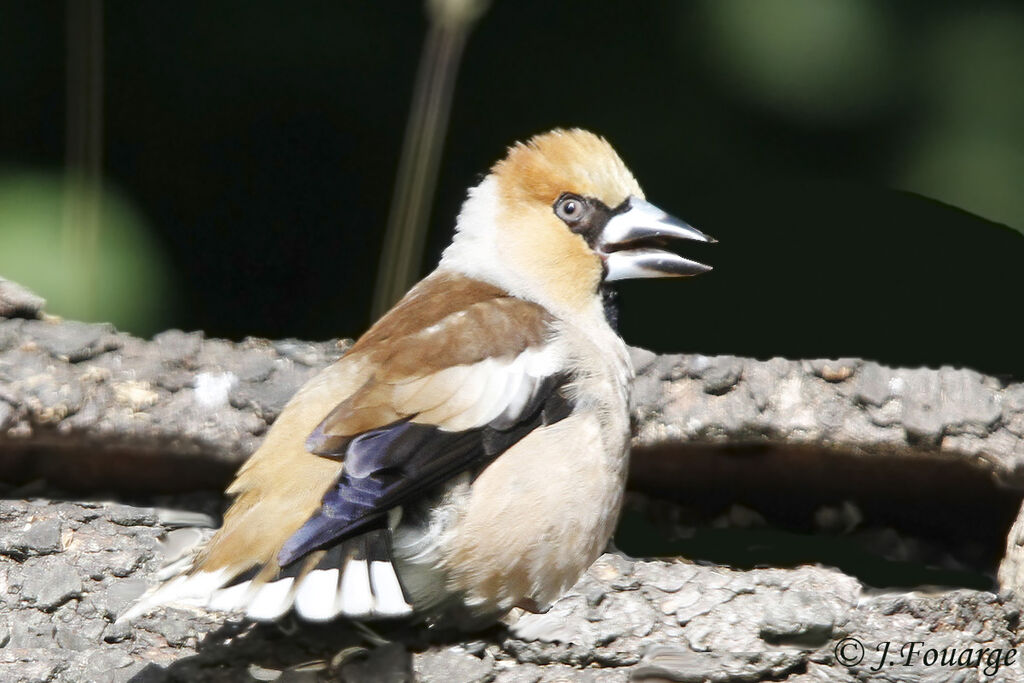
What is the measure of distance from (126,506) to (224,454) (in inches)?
8.7

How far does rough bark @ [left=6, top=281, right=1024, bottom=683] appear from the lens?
2.00m

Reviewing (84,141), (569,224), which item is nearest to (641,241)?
(569,224)

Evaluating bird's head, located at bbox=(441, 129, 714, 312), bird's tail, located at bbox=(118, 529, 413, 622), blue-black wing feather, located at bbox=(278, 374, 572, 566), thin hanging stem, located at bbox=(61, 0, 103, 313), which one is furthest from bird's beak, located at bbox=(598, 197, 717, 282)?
thin hanging stem, located at bbox=(61, 0, 103, 313)

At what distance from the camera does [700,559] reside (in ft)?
7.54

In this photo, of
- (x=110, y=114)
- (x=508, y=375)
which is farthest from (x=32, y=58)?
(x=508, y=375)

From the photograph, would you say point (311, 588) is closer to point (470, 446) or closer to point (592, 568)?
point (470, 446)

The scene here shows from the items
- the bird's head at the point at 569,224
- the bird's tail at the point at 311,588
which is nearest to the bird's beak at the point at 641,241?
the bird's head at the point at 569,224

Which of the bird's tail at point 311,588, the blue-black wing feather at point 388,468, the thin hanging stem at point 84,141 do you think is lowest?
the bird's tail at point 311,588

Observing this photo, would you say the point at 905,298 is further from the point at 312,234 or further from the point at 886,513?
the point at 312,234

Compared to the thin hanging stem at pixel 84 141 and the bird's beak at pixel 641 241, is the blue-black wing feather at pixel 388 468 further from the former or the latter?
the thin hanging stem at pixel 84 141

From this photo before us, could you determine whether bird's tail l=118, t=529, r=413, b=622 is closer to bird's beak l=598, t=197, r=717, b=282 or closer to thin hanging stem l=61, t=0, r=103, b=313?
bird's beak l=598, t=197, r=717, b=282

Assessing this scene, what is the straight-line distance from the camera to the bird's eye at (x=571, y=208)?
2432 mm

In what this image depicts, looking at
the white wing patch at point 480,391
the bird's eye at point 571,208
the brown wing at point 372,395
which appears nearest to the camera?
the brown wing at point 372,395

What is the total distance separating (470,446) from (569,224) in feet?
1.96
